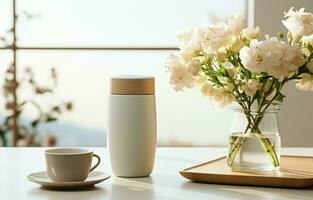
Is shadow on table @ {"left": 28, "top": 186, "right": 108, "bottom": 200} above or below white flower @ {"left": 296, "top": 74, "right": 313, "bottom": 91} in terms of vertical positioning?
below

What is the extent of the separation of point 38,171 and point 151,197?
0.39m

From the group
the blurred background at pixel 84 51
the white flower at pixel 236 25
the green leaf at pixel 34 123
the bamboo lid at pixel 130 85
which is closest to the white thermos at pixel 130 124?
the bamboo lid at pixel 130 85

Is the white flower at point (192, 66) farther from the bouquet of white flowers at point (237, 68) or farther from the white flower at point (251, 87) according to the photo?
the white flower at point (251, 87)

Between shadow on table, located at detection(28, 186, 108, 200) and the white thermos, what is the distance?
0.15m

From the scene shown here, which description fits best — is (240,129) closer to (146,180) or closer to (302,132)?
(146,180)

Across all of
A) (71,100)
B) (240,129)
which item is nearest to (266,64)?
(240,129)

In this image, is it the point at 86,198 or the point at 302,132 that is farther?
the point at 302,132

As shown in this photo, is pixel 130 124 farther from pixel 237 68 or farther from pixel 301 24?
pixel 301 24

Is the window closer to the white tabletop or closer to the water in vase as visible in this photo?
the white tabletop

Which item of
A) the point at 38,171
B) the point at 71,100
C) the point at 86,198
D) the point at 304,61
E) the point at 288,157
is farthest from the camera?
the point at 71,100

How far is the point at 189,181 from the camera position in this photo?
5.29 feet

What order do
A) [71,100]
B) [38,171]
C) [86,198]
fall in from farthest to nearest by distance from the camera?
[71,100], [38,171], [86,198]

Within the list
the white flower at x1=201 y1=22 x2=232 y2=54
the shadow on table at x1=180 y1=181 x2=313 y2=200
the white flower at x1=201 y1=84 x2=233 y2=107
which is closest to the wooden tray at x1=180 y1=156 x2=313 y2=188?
the shadow on table at x1=180 y1=181 x2=313 y2=200

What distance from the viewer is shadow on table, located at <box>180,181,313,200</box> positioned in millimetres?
1443
